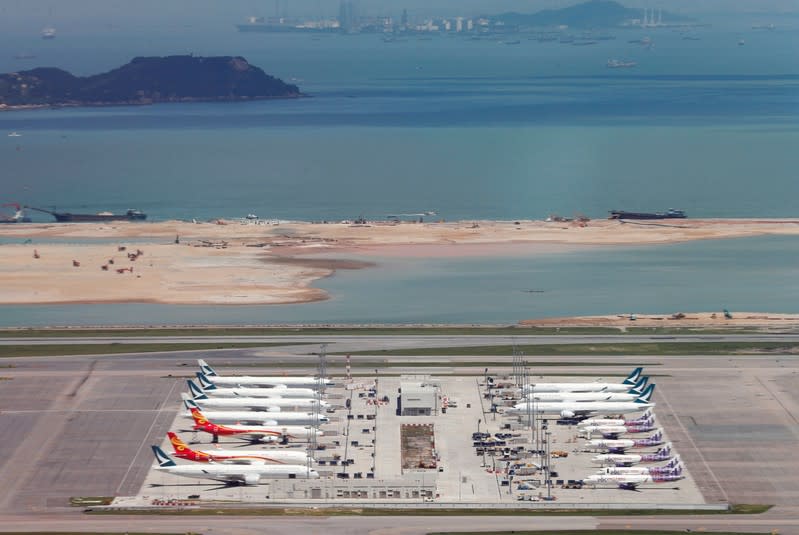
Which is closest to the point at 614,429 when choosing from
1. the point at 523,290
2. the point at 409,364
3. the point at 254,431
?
the point at 409,364

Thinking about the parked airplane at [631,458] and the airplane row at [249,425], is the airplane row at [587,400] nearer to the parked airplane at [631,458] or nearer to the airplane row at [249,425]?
the parked airplane at [631,458]

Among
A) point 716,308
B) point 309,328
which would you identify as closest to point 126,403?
point 309,328

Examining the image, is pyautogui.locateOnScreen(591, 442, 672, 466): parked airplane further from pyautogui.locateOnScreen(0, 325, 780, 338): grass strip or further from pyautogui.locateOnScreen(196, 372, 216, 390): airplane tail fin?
pyautogui.locateOnScreen(0, 325, 780, 338): grass strip

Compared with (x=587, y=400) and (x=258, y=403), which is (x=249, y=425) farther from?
(x=587, y=400)

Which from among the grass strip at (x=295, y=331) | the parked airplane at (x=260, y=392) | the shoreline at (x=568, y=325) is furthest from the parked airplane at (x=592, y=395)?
the shoreline at (x=568, y=325)

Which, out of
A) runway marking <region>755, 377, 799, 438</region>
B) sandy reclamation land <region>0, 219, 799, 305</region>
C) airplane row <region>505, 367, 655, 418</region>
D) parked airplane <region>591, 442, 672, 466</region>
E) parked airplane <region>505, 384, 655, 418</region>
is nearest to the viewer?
parked airplane <region>591, 442, 672, 466</region>

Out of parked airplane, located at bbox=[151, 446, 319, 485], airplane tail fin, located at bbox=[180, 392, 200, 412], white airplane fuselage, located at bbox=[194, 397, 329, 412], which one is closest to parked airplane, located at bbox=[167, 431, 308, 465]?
parked airplane, located at bbox=[151, 446, 319, 485]

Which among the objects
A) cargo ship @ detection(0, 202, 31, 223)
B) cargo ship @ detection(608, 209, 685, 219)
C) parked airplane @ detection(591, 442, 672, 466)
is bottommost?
parked airplane @ detection(591, 442, 672, 466)
